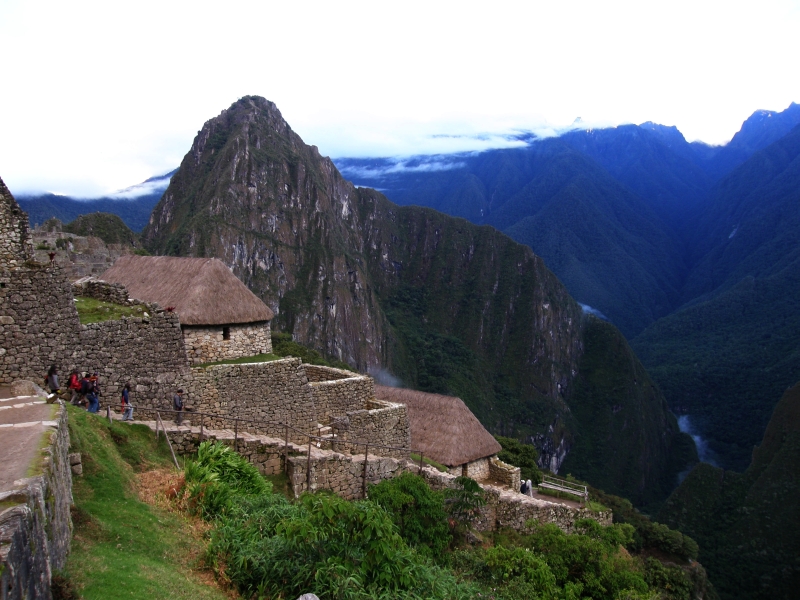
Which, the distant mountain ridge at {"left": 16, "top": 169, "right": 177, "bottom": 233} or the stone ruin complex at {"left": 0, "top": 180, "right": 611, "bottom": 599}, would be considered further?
the distant mountain ridge at {"left": 16, "top": 169, "right": 177, "bottom": 233}

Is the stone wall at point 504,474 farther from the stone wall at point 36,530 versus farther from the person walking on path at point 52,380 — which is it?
the stone wall at point 36,530

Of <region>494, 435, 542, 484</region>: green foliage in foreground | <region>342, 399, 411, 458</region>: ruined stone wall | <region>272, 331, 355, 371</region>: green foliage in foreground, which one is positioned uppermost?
<region>342, 399, 411, 458</region>: ruined stone wall

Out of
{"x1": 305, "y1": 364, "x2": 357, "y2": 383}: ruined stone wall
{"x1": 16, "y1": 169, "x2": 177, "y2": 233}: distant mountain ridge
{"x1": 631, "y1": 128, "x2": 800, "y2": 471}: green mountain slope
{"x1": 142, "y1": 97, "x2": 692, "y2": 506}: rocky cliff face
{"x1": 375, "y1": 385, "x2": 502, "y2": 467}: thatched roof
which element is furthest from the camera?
{"x1": 142, "y1": 97, "x2": 692, "y2": 506}: rocky cliff face

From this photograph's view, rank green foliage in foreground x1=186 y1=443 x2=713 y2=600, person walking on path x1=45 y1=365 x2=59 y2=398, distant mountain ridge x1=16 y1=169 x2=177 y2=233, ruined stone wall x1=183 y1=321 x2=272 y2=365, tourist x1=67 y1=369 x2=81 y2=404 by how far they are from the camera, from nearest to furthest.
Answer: green foliage in foreground x1=186 y1=443 x2=713 y2=600
person walking on path x1=45 y1=365 x2=59 y2=398
tourist x1=67 y1=369 x2=81 y2=404
ruined stone wall x1=183 y1=321 x2=272 y2=365
distant mountain ridge x1=16 y1=169 x2=177 y2=233

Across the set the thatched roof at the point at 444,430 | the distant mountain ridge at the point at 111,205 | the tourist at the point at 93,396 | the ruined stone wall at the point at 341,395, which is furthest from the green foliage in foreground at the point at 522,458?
the distant mountain ridge at the point at 111,205

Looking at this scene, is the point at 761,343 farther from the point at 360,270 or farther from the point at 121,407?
the point at 121,407

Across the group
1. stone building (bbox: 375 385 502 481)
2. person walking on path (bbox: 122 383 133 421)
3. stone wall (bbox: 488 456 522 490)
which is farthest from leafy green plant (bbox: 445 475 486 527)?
stone wall (bbox: 488 456 522 490)

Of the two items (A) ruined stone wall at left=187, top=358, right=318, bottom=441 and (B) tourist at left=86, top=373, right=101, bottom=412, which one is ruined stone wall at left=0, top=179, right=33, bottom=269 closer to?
(B) tourist at left=86, top=373, right=101, bottom=412

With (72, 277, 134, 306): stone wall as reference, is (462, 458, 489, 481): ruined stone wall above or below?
below
